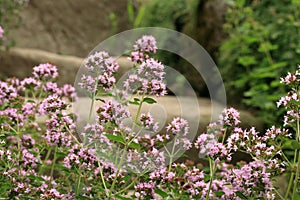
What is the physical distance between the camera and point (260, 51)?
4984 mm

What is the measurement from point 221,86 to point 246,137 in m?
3.15

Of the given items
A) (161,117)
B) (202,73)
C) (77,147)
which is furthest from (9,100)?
(202,73)

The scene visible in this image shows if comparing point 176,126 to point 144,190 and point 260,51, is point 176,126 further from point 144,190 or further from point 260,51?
point 260,51

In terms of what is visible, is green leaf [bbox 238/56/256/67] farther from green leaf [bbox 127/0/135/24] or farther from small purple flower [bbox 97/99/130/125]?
small purple flower [bbox 97/99/130/125]

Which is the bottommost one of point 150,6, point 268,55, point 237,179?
point 237,179

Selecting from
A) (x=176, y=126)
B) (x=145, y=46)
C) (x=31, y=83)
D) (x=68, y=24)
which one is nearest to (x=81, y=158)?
(x=176, y=126)

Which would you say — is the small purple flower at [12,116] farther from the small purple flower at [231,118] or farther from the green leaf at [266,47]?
the green leaf at [266,47]

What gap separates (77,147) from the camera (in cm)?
236

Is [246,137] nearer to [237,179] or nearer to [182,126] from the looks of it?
[237,179]

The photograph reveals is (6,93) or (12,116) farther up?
(6,93)

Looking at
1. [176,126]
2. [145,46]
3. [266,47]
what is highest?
[266,47]

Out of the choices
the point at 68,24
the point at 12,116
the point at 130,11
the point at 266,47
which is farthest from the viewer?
the point at 130,11

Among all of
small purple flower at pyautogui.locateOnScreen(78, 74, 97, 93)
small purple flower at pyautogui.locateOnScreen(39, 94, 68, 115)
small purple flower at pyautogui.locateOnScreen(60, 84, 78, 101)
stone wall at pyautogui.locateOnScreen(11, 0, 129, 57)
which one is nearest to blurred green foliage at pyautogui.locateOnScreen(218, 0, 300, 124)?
small purple flower at pyautogui.locateOnScreen(60, 84, 78, 101)

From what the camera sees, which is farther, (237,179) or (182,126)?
(182,126)
